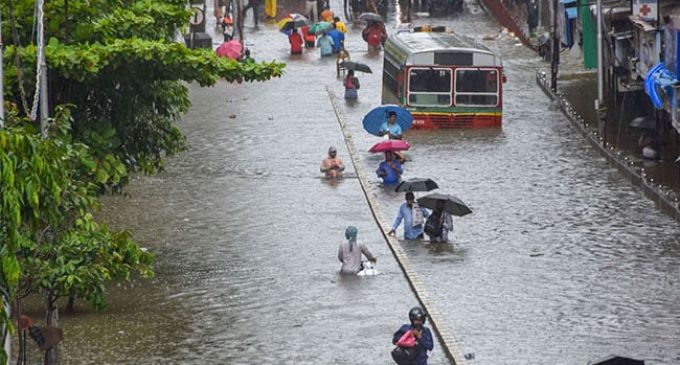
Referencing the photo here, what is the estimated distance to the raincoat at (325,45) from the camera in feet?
173

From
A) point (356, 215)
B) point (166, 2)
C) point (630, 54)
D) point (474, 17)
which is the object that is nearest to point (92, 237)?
point (166, 2)

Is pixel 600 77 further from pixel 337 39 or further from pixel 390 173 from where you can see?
pixel 337 39

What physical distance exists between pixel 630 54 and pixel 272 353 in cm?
2168

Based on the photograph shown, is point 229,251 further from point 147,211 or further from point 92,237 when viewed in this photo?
point 92,237

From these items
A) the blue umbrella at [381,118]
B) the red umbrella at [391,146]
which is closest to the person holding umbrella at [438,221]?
the red umbrella at [391,146]

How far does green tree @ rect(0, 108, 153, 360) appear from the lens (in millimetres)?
11961

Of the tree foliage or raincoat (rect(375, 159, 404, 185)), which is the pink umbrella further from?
the tree foliage

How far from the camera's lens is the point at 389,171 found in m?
32.5

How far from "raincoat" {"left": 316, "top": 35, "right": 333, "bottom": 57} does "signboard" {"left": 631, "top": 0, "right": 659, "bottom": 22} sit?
51.6 ft

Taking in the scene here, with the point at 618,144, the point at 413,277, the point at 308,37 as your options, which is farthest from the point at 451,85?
the point at 308,37

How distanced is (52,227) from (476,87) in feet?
78.2

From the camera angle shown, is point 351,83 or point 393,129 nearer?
point 393,129

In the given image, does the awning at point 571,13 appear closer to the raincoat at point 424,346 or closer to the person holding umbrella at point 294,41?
the person holding umbrella at point 294,41

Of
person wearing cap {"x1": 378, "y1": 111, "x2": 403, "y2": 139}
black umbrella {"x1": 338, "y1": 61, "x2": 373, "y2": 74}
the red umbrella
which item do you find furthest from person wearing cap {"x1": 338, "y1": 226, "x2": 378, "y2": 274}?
black umbrella {"x1": 338, "y1": 61, "x2": 373, "y2": 74}
